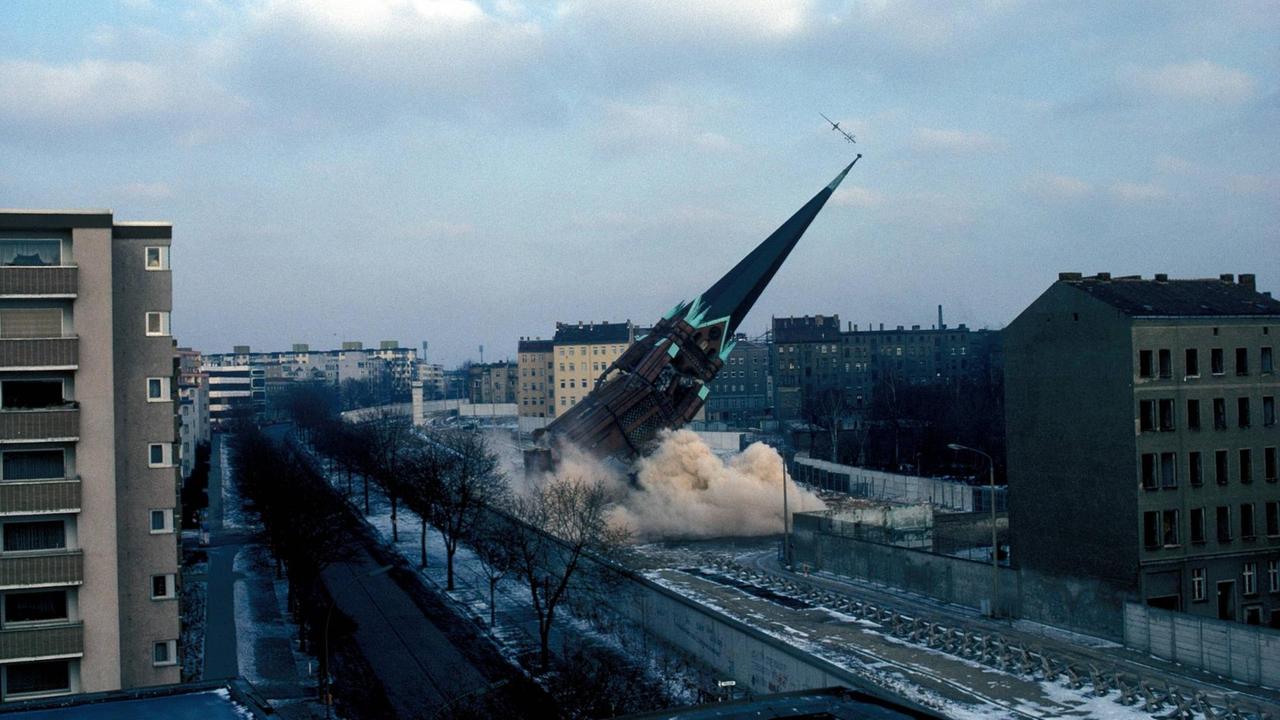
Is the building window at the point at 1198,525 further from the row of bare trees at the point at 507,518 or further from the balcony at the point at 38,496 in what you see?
the balcony at the point at 38,496

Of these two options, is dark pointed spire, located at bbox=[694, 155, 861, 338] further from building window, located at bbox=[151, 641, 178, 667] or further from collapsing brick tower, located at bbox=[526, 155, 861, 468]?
building window, located at bbox=[151, 641, 178, 667]

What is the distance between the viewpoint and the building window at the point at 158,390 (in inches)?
940

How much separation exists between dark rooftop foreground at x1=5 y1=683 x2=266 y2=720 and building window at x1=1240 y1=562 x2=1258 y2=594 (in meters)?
29.6

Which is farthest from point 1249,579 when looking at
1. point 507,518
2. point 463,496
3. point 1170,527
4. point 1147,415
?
point 463,496

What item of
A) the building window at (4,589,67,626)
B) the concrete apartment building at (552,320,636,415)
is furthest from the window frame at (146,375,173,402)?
the concrete apartment building at (552,320,636,415)

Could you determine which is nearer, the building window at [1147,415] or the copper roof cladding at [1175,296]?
the building window at [1147,415]

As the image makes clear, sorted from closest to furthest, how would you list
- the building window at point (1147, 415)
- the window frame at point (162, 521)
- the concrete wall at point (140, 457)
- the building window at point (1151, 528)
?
the concrete wall at point (140, 457)
the window frame at point (162, 521)
the building window at point (1151, 528)
the building window at point (1147, 415)

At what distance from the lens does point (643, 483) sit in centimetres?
5438

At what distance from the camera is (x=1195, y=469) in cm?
3272

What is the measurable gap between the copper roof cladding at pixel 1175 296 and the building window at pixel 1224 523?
18.9 feet

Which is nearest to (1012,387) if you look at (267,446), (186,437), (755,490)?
(755,490)

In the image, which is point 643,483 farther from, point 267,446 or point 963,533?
point 267,446

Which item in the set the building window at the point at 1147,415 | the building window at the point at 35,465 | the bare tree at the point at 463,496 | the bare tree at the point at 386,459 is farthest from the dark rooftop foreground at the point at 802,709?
the bare tree at the point at 386,459

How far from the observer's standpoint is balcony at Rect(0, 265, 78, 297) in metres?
21.5
